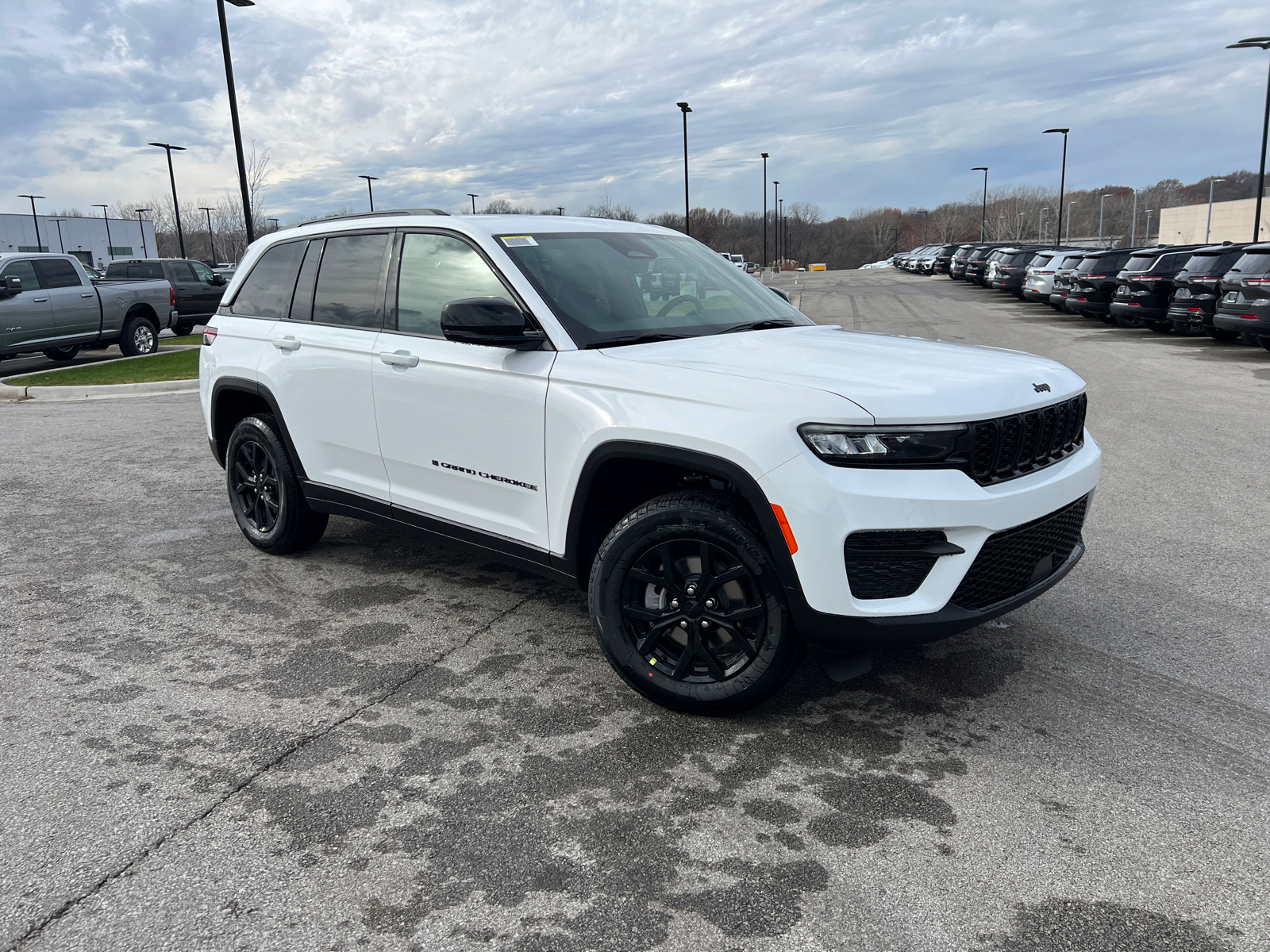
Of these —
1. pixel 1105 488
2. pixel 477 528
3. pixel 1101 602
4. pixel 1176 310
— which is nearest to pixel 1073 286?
pixel 1176 310

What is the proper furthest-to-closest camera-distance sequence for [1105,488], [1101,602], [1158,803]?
[1105,488], [1101,602], [1158,803]

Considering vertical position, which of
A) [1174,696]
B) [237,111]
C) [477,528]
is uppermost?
→ [237,111]

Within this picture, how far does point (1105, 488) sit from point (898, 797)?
4.54m

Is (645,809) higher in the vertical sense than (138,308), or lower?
lower

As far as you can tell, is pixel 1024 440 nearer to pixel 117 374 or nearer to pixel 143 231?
pixel 117 374

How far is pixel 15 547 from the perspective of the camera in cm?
588

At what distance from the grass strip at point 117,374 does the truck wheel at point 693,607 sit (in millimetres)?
12000

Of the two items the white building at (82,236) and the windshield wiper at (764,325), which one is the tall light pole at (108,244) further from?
the windshield wiper at (764,325)

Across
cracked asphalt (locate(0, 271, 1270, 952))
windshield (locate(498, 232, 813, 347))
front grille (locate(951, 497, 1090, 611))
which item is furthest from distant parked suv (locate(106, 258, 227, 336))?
front grille (locate(951, 497, 1090, 611))

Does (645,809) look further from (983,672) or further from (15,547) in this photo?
(15,547)

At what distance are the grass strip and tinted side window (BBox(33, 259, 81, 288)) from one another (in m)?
1.47

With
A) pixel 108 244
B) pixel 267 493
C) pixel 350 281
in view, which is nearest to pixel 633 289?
pixel 350 281

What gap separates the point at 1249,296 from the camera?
1397 cm

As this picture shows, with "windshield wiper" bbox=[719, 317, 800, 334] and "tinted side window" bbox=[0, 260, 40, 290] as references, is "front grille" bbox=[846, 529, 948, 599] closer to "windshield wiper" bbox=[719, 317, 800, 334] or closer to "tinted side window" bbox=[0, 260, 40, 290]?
"windshield wiper" bbox=[719, 317, 800, 334]
